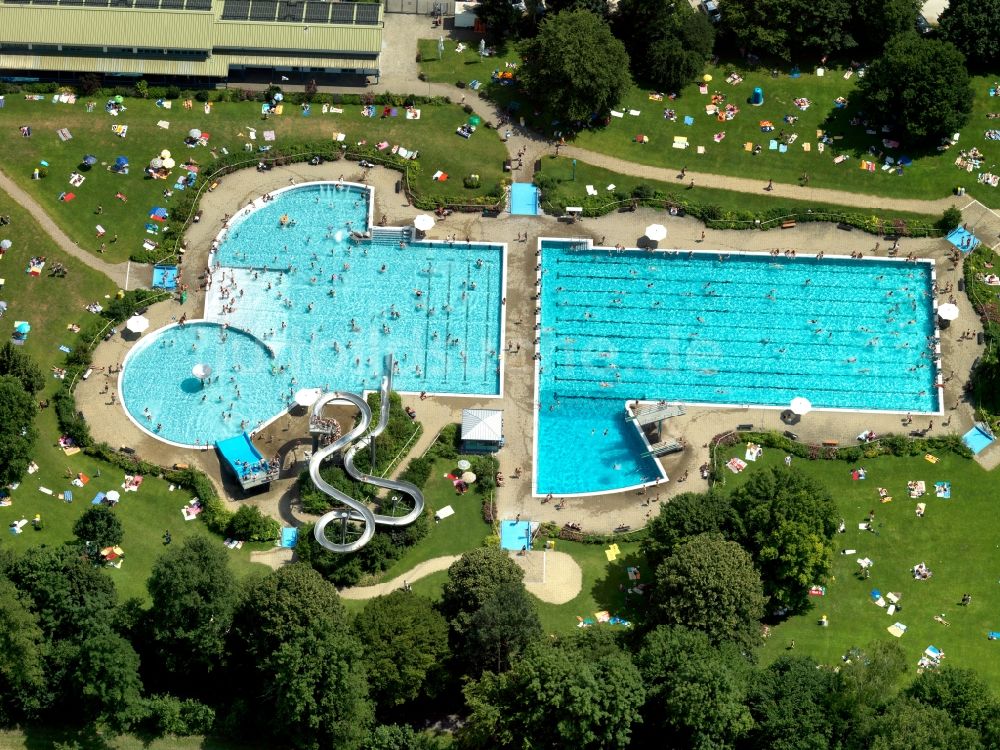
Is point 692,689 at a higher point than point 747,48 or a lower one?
lower

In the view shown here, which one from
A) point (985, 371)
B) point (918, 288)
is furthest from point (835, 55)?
point (985, 371)

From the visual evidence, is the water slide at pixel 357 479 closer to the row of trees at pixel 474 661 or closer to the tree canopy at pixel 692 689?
the row of trees at pixel 474 661

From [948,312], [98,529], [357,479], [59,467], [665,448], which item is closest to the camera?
[98,529]

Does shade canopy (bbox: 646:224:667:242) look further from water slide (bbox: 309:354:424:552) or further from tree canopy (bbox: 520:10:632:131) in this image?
water slide (bbox: 309:354:424:552)

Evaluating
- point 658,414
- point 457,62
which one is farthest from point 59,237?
point 658,414

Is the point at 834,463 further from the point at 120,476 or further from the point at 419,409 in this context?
the point at 120,476

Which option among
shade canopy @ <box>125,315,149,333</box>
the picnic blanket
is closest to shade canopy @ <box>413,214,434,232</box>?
shade canopy @ <box>125,315,149,333</box>

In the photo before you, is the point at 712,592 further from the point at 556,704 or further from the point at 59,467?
the point at 59,467

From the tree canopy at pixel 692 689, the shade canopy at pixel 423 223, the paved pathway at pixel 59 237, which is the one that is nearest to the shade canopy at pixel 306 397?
the shade canopy at pixel 423 223
